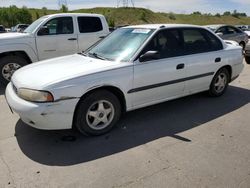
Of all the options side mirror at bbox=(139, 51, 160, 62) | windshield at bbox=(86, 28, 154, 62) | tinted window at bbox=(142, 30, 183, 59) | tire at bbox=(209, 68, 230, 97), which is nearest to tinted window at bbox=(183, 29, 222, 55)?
tinted window at bbox=(142, 30, 183, 59)

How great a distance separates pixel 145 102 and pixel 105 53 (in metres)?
1.05

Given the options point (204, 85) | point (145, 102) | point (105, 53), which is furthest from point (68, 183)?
point (204, 85)

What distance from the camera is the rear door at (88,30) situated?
7.77 metres

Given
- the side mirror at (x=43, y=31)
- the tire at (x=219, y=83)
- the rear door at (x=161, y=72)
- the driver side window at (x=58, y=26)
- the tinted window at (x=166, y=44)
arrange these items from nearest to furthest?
the rear door at (x=161, y=72)
the tinted window at (x=166, y=44)
the tire at (x=219, y=83)
the side mirror at (x=43, y=31)
the driver side window at (x=58, y=26)

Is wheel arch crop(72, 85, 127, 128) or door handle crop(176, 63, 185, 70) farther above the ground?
door handle crop(176, 63, 185, 70)

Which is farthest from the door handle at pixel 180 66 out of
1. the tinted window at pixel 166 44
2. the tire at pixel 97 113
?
the tire at pixel 97 113

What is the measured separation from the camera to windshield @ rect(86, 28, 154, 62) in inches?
167

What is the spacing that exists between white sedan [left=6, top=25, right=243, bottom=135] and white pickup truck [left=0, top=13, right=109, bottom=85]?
273 cm

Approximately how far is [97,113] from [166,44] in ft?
5.63

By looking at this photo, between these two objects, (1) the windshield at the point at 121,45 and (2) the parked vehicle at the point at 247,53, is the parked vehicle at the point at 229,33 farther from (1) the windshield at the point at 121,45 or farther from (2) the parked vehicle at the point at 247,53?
(1) the windshield at the point at 121,45

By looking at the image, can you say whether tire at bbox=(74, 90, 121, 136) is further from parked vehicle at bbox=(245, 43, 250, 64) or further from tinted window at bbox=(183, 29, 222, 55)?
parked vehicle at bbox=(245, 43, 250, 64)

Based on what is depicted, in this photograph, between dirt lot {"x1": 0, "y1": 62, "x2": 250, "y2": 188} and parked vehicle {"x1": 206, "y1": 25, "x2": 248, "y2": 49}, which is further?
parked vehicle {"x1": 206, "y1": 25, "x2": 248, "y2": 49}

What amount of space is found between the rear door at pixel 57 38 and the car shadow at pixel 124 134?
330cm

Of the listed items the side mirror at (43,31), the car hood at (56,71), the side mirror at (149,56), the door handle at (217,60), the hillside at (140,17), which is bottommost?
the hillside at (140,17)
